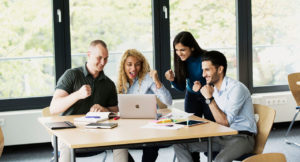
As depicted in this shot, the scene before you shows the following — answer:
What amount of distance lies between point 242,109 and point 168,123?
1.78 ft

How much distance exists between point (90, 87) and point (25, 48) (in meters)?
1.90

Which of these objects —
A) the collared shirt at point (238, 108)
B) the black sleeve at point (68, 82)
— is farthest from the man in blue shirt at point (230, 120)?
the black sleeve at point (68, 82)

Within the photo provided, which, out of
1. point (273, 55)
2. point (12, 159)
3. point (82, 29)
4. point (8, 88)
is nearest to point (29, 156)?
point (12, 159)

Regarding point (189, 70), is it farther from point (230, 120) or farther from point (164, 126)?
point (164, 126)

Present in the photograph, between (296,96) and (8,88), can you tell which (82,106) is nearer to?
(8,88)

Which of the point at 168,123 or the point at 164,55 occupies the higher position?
the point at 164,55

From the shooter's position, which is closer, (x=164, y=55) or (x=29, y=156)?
(x=29, y=156)

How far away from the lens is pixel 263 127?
3160 millimetres

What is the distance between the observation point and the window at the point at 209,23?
5633 millimetres

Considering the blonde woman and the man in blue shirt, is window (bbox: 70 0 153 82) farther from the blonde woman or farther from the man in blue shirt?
the man in blue shirt

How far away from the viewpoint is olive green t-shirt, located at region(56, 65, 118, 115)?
3549 mm

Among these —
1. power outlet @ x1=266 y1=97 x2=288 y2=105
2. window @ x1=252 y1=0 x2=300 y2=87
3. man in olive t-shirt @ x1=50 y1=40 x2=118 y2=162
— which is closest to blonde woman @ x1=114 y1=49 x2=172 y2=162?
man in olive t-shirt @ x1=50 y1=40 x2=118 y2=162

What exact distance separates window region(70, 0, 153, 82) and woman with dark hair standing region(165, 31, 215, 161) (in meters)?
1.56

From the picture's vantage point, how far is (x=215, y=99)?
11.1ft
